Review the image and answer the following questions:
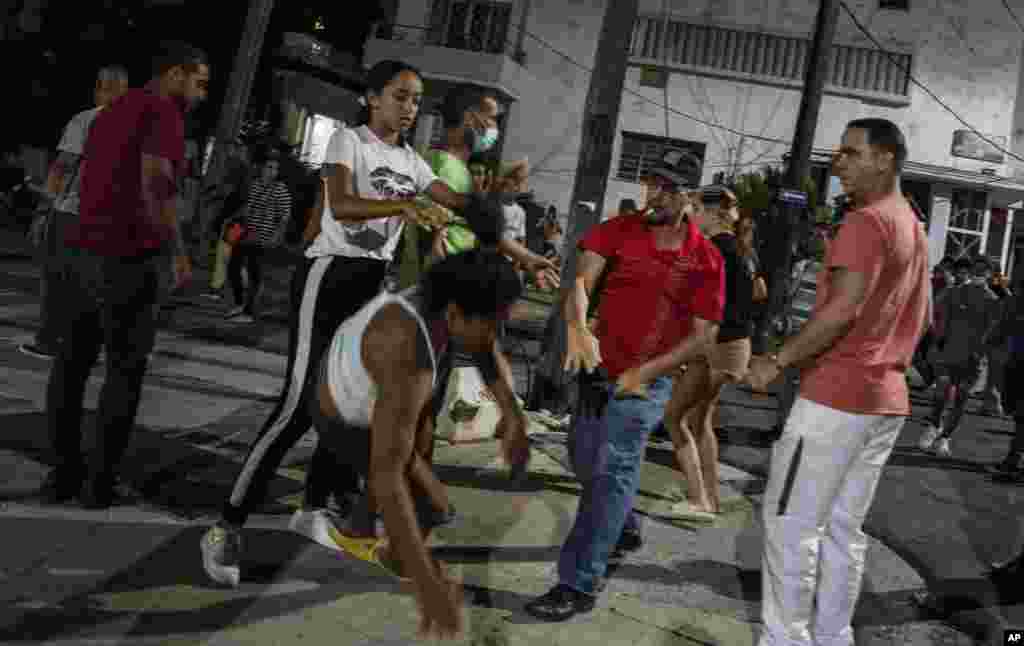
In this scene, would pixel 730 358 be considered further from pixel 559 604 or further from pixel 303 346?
pixel 303 346

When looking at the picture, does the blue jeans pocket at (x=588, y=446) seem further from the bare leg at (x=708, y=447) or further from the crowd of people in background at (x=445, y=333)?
the bare leg at (x=708, y=447)

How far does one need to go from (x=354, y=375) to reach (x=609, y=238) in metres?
1.60

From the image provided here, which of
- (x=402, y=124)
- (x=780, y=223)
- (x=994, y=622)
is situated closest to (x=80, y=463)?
(x=402, y=124)

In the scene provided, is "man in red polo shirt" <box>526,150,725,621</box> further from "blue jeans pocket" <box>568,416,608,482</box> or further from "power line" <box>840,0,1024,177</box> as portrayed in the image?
"power line" <box>840,0,1024,177</box>

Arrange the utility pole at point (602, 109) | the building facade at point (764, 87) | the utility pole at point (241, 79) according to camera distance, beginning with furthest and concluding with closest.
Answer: the building facade at point (764, 87) → the utility pole at point (241, 79) → the utility pole at point (602, 109)

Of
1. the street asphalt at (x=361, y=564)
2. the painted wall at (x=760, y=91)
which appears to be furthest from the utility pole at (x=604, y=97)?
the painted wall at (x=760, y=91)

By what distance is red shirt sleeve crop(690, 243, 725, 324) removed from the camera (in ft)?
14.3

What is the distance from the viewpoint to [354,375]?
3178mm

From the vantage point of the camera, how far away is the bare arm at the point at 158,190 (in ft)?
14.0

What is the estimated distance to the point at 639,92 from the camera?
29406 mm

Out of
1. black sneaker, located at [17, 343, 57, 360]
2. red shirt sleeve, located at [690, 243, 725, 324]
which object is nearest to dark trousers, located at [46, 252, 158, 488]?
red shirt sleeve, located at [690, 243, 725, 324]

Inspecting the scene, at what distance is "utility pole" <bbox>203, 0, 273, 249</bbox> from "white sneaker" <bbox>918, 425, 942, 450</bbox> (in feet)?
37.6

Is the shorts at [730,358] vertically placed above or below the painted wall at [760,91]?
below

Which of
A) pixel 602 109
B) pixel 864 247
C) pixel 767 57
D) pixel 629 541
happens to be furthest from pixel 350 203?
pixel 767 57
